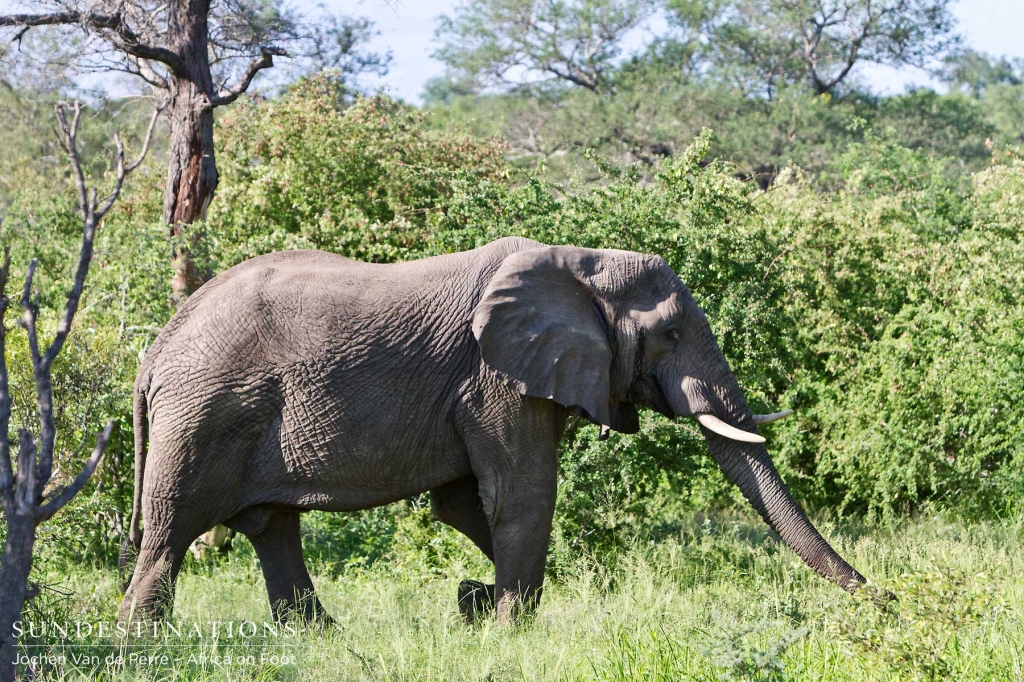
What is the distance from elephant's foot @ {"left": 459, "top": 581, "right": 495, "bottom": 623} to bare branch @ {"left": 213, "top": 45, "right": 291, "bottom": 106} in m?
4.69

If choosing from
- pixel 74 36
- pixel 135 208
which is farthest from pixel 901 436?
pixel 135 208

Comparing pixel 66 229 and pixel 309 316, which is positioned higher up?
pixel 66 229

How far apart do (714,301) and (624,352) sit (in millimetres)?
3048

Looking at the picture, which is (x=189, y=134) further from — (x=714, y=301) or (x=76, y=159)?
(x=76, y=159)

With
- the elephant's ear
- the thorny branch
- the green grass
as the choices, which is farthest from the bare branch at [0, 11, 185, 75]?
the thorny branch

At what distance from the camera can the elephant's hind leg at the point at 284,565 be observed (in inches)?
275

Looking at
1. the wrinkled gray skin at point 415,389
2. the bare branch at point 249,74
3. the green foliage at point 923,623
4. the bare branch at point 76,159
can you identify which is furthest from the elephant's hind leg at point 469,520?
the bare branch at point 249,74

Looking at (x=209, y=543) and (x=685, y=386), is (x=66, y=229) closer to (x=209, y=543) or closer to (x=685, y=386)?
(x=209, y=543)

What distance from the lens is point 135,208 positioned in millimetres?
14188

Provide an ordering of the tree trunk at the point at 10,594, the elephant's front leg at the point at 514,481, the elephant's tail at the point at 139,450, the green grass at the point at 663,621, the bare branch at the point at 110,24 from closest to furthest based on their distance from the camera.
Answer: the tree trunk at the point at 10,594 < the green grass at the point at 663,621 < the elephant's front leg at the point at 514,481 < the elephant's tail at the point at 139,450 < the bare branch at the point at 110,24

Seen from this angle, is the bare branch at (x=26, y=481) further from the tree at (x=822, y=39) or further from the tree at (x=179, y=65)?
the tree at (x=822, y=39)

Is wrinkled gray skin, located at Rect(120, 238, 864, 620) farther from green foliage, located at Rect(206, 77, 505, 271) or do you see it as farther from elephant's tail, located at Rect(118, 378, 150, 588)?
green foliage, located at Rect(206, 77, 505, 271)

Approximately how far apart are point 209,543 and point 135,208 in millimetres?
5763

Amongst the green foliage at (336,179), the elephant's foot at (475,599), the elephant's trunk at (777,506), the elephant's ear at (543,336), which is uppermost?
the green foliage at (336,179)
